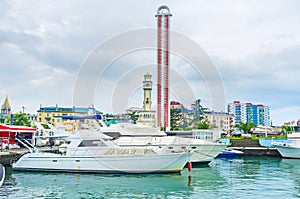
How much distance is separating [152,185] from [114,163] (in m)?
4.28

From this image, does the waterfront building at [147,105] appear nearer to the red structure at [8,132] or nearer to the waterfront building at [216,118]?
the waterfront building at [216,118]

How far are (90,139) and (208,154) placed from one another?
10.6 m

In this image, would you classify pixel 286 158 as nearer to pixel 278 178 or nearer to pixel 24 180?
pixel 278 178

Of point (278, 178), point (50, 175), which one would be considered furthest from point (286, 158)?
point (50, 175)

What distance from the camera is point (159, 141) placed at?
2836cm

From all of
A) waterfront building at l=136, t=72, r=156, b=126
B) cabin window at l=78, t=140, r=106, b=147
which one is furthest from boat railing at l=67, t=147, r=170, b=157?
waterfront building at l=136, t=72, r=156, b=126

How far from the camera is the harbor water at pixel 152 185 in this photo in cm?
1526

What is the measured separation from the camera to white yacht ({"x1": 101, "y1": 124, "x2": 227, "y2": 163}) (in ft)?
87.5

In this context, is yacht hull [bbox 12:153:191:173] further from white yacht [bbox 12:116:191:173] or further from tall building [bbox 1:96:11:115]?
tall building [bbox 1:96:11:115]

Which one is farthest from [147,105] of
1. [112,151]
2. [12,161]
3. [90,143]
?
[112,151]

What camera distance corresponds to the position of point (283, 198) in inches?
559

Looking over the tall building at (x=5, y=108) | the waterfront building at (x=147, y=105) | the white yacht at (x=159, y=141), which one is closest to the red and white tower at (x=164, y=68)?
the waterfront building at (x=147, y=105)

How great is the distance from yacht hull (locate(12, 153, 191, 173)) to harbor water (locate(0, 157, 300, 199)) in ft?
1.93

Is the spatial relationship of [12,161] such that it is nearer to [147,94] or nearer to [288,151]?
[288,151]
